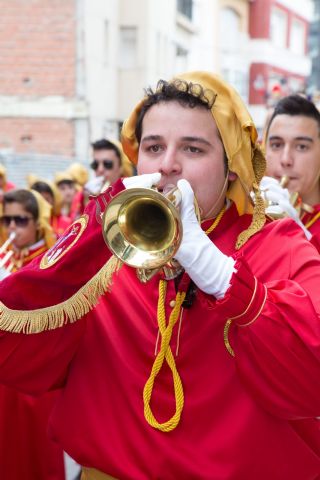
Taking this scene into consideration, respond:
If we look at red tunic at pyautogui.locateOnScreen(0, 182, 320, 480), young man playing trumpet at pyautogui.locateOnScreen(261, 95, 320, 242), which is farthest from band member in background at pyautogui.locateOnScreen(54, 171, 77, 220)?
red tunic at pyautogui.locateOnScreen(0, 182, 320, 480)

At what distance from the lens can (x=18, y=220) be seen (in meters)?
6.03

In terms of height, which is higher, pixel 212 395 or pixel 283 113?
pixel 283 113

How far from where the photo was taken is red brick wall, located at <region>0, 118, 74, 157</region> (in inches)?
832

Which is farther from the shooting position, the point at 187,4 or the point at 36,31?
the point at 187,4

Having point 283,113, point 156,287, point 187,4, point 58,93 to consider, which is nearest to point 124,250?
point 156,287

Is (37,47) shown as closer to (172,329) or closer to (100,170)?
(100,170)

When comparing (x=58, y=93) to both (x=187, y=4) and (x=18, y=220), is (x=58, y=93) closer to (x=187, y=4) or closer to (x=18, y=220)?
(x=187, y=4)

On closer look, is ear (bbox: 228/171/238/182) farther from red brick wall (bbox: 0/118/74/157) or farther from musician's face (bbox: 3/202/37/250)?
red brick wall (bbox: 0/118/74/157)

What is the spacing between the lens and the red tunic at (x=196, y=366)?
2385mm

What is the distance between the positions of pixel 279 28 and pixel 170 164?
37.3 m

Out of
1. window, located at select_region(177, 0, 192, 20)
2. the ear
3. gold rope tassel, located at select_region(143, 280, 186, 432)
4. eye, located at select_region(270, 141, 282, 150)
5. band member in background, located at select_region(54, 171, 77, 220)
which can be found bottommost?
band member in background, located at select_region(54, 171, 77, 220)

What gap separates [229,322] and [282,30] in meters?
37.7

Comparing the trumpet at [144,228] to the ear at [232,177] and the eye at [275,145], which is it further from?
the eye at [275,145]

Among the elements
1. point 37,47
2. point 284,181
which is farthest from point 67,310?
point 37,47
